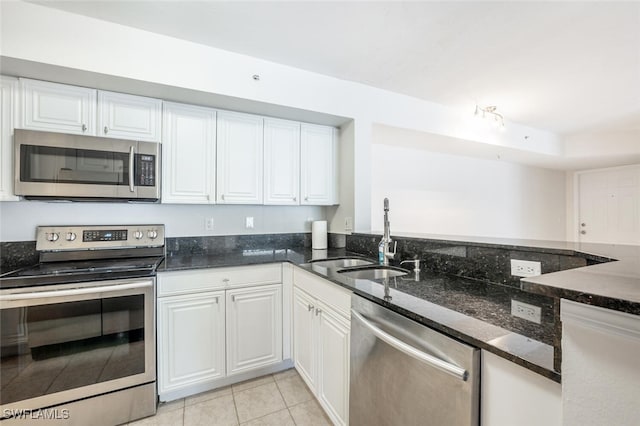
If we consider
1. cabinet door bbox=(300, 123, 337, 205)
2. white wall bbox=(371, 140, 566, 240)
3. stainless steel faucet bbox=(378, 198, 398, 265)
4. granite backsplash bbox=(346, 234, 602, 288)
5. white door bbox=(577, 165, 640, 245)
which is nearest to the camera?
granite backsplash bbox=(346, 234, 602, 288)

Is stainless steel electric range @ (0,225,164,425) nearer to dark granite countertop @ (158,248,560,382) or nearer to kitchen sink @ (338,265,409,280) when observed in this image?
dark granite countertop @ (158,248,560,382)

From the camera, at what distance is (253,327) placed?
202 centimetres

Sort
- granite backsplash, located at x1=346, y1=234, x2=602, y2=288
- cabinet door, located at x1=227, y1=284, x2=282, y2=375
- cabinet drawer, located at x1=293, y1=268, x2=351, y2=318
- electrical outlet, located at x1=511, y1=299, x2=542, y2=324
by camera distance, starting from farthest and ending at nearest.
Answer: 1. cabinet door, located at x1=227, y1=284, x2=282, y2=375
2. cabinet drawer, located at x1=293, y1=268, x2=351, y2=318
3. granite backsplash, located at x1=346, y1=234, x2=602, y2=288
4. electrical outlet, located at x1=511, y1=299, x2=542, y2=324

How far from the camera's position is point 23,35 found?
1577 mm

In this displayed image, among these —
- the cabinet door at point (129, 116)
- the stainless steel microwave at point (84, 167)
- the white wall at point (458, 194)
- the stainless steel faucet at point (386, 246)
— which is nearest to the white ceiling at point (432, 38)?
the cabinet door at point (129, 116)

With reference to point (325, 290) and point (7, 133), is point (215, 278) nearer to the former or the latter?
point (325, 290)

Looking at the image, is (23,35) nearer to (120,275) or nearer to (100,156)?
(100,156)

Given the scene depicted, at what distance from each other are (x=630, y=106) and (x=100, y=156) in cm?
527

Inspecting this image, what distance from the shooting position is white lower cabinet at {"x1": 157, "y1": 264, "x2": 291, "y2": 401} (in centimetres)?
179

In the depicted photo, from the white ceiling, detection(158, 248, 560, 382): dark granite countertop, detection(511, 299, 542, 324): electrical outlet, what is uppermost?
the white ceiling

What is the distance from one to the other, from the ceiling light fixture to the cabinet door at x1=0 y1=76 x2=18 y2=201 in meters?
3.88

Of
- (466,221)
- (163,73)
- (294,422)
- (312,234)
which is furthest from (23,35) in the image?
(466,221)

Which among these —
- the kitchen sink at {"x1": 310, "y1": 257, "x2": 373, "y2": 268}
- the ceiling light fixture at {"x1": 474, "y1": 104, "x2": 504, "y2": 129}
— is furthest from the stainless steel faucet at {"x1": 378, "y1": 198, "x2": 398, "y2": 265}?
the ceiling light fixture at {"x1": 474, "y1": 104, "x2": 504, "y2": 129}

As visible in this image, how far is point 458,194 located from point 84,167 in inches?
166
